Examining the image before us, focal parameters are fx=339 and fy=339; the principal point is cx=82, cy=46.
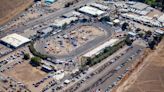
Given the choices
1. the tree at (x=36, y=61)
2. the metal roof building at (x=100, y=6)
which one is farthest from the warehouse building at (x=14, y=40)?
the metal roof building at (x=100, y=6)

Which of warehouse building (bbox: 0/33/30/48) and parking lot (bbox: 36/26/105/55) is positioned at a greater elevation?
warehouse building (bbox: 0/33/30/48)

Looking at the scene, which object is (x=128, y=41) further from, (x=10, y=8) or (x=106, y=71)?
(x=10, y=8)

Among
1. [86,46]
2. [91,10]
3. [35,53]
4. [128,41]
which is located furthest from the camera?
[91,10]

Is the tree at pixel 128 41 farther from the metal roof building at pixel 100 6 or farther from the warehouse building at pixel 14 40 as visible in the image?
the warehouse building at pixel 14 40

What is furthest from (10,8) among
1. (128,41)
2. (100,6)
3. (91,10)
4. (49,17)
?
(128,41)

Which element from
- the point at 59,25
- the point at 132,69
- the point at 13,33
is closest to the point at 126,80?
the point at 132,69

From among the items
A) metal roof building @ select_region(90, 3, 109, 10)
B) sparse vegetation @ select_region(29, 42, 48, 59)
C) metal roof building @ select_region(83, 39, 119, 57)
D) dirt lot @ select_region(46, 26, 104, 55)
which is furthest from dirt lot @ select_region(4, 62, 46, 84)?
metal roof building @ select_region(90, 3, 109, 10)

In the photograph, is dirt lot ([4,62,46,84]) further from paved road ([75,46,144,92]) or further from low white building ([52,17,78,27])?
low white building ([52,17,78,27])
